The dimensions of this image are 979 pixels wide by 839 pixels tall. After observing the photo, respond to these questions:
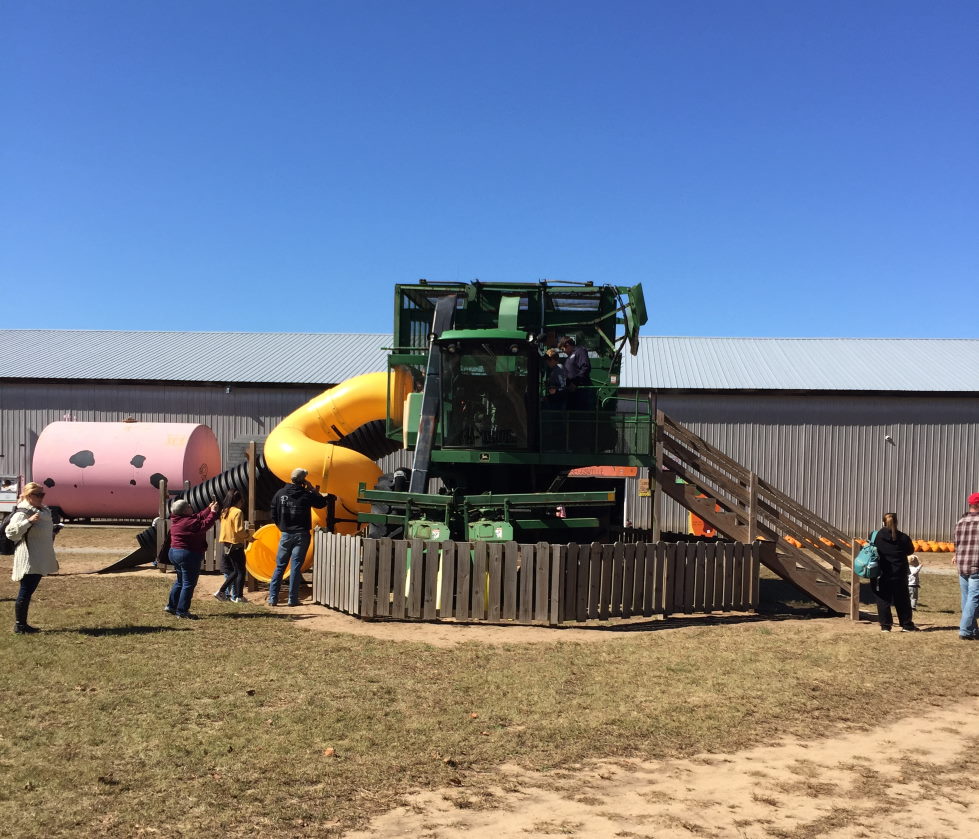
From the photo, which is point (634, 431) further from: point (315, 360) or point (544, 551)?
point (315, 360)

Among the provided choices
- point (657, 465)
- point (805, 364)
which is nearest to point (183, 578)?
point (657, 465)

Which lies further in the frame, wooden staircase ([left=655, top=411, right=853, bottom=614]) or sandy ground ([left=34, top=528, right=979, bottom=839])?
wooden staircase ([left=655, top=411, right=853, bottom=614])

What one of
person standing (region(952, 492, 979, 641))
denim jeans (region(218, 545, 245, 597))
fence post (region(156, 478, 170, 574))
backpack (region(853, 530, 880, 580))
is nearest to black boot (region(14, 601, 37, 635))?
denim jeans (region(218, 545, 245, 597))

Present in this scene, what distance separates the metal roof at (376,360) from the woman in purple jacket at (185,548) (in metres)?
18.6

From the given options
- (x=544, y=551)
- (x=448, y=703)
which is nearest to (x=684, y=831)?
(x=448, y=703)

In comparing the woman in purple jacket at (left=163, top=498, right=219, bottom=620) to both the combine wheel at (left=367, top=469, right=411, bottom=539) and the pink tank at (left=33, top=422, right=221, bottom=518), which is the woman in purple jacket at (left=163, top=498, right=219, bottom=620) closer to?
the combine wheel at (left=367, top=469, right=411, bottom=539)

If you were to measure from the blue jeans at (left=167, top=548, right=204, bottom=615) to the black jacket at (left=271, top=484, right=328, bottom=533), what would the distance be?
4.22ft

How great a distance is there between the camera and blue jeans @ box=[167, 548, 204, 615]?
1112 centimetres

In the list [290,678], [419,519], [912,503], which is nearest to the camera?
[290,678]

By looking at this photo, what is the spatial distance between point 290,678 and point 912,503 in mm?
24190

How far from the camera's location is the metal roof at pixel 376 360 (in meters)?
29.2

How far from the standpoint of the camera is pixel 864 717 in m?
7.48

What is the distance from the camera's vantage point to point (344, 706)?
737cm

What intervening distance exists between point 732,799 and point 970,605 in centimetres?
709
